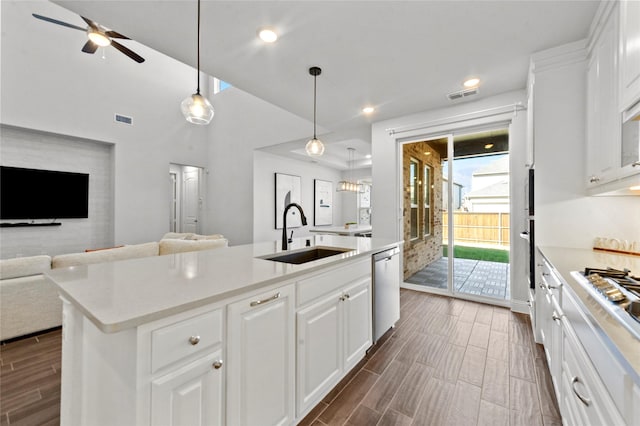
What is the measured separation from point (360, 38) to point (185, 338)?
2493 millimetres

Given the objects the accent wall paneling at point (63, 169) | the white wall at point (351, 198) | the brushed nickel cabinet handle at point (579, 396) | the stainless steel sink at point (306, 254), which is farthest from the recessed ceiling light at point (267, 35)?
the white wall at point (351, 198)

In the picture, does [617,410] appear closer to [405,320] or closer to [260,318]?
[260,318]

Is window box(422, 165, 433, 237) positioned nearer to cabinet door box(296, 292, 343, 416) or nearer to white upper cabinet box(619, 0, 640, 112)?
white upper cabinet box(619, 0, 640, 112)

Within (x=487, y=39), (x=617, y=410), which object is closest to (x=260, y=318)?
(x=617, y=410)

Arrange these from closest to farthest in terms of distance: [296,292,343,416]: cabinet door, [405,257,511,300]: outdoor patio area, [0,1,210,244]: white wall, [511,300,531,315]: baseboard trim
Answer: [296,292,343,416]: cabinet door < [511,300,531,315]: baseboard trim < [405,257,511,300]: outdoor patio area < [0,1,210,244]: white wall

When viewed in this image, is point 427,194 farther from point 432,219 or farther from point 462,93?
point 462,93

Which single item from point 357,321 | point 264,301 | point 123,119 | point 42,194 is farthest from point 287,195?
point 264,301

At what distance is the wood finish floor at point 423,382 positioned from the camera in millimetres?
1559

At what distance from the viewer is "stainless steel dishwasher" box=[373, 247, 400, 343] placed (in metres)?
2.24

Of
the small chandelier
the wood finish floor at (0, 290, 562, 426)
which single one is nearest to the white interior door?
the small chandelier

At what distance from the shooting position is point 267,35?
2193mm

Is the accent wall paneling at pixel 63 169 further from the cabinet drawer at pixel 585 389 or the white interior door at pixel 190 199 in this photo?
the cabinet drawer at pixel 585 389

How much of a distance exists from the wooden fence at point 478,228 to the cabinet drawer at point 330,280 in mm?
2245

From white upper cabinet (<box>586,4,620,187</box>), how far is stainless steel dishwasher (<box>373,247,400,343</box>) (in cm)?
158
